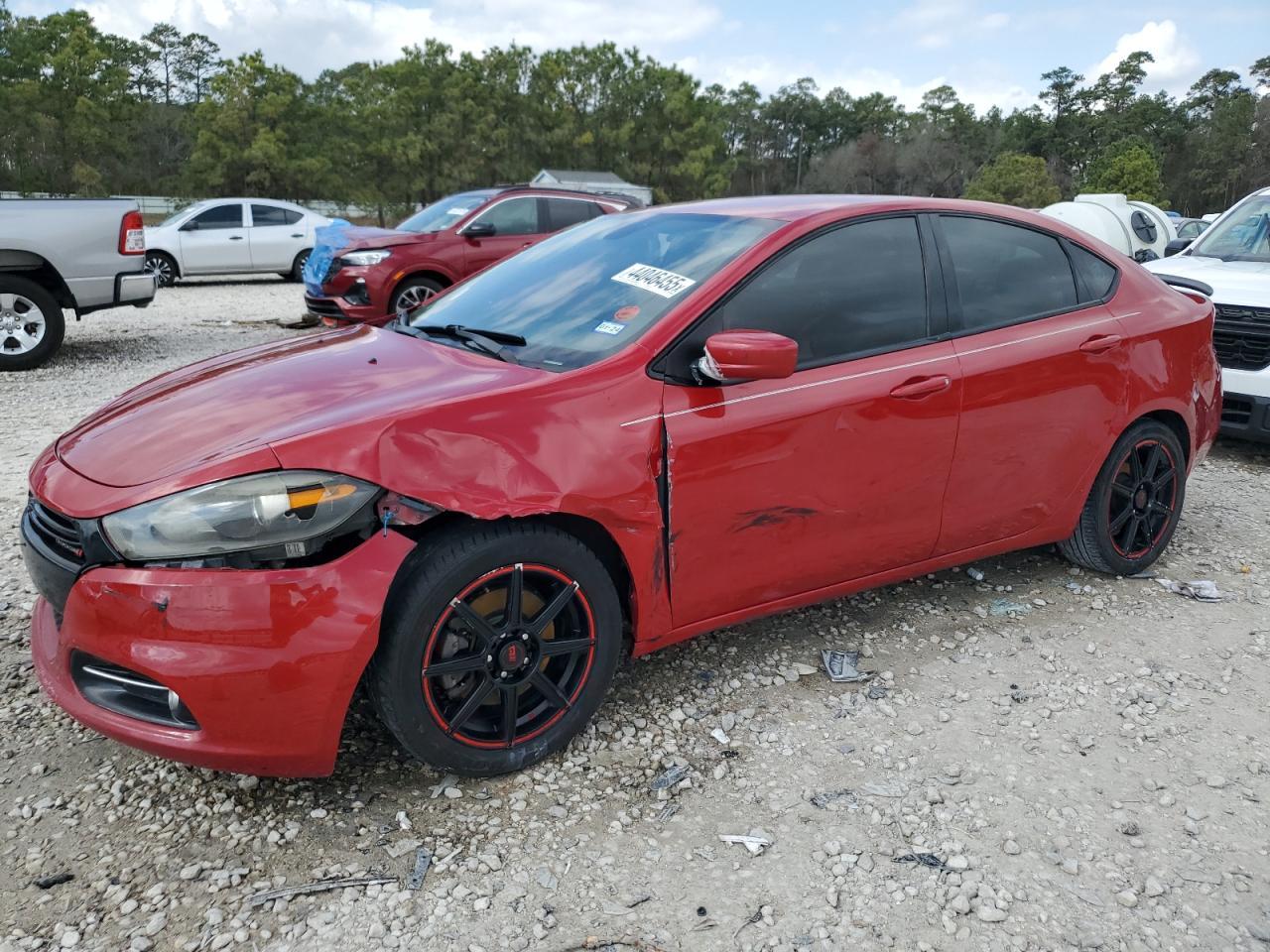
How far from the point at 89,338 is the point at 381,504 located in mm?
10129

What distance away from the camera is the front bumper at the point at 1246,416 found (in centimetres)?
588

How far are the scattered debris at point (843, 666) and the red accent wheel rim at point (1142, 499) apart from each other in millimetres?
1385

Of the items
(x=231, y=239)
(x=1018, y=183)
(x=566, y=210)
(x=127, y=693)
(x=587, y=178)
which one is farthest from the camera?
(x=587, y=178)

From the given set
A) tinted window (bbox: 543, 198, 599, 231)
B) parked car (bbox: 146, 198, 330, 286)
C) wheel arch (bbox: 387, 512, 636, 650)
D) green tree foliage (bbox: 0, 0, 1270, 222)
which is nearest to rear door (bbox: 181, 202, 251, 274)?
parked car (bbox: 146, 198, 330, 286)

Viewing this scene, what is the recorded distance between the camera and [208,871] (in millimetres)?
2342

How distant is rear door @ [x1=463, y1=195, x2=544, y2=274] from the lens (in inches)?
410

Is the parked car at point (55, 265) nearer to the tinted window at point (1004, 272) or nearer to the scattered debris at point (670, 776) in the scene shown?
the tinted window at point (1004, 272)

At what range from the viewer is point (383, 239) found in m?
10.2

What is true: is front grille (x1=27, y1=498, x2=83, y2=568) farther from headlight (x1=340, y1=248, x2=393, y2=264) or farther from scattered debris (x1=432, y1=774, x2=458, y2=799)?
headlight (x1=340, y1=248, x2=393, y2=264)

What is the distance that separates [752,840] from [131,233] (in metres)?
8.60

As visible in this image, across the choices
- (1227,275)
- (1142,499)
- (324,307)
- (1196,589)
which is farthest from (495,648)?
(324,307)

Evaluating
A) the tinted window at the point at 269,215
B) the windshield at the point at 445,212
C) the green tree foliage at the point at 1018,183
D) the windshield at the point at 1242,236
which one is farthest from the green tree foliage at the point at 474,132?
the windshield at the point at 1242,236

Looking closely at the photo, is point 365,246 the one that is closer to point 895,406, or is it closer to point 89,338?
point 89,338

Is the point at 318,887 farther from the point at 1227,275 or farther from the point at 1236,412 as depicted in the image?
the point at 1227,275
